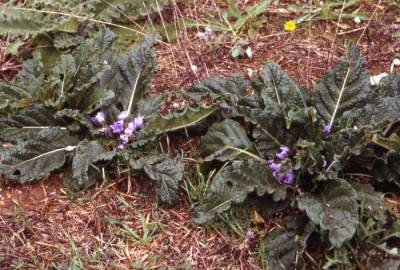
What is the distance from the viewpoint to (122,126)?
323cm

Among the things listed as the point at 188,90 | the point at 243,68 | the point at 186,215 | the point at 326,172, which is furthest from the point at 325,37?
the point at 186,215

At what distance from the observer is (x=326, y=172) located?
287 centimetres

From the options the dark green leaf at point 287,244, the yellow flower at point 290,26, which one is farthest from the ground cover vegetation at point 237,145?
the yellow flower at point 290,26

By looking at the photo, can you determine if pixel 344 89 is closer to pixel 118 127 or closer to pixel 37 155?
pixel 118 127

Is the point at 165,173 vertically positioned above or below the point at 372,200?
above

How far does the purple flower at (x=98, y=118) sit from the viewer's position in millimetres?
3227

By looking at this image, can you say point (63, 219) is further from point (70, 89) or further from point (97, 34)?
point (97, 34)

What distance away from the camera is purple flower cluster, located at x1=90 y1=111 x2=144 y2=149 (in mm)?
3195

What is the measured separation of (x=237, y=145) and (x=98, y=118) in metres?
0.73

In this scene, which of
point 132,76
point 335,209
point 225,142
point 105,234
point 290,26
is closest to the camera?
point 335,209

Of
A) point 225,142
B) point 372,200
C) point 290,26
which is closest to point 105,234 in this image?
point 225,142

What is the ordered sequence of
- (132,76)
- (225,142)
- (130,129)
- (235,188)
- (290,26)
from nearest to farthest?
(235,188) → (225,142) → (130,129) → (132,76) → (290,26)

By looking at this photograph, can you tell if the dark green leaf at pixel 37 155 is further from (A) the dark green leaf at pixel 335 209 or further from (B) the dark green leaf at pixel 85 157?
(A) the dark green leaf at pixel 335 209

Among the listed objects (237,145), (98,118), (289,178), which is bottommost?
(289,178)
